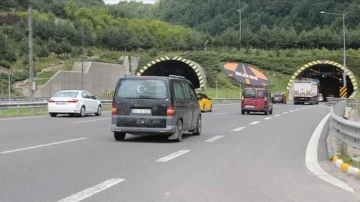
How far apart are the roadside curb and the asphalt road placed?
1.67 ft

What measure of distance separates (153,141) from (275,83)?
7915 centimetres

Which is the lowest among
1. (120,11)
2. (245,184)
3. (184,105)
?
(245,184)

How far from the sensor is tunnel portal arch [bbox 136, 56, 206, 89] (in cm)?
8394

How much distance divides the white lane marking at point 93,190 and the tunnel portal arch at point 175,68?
237 feet

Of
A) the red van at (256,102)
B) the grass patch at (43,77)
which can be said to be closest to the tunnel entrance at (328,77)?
the grass patch at (43,77)

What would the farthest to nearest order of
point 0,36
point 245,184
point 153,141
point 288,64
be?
point 288,64, point 0,36, point 153,141, point 245,184

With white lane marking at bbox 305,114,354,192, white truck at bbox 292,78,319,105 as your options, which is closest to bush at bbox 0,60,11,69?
white truck at bbox 292,78,319,105

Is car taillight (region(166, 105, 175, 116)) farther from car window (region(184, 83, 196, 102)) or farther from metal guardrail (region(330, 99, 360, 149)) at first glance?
metal guardrail (region(330, 99, 360, 149))

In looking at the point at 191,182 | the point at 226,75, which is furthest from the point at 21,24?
the point at 191,182

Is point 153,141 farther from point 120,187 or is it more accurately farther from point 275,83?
point 275,83

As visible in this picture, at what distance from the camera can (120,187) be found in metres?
8.52

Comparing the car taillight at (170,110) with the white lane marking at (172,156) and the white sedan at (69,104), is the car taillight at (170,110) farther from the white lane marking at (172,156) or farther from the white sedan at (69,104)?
the white sedan at (69,104)

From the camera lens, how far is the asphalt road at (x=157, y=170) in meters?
8.05

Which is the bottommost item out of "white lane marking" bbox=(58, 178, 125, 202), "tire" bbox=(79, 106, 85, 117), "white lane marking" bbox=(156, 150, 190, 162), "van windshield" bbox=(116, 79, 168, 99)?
"white lane marking" bbox=(156, 150, 190, 162)
